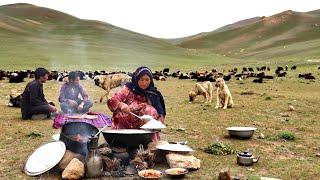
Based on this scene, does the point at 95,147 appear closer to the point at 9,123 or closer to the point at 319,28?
the point at 9,123

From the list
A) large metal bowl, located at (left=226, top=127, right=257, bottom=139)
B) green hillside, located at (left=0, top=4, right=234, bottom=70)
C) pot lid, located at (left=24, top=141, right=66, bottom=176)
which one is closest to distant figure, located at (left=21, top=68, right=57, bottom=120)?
pot lid, located at (left=24, top=141, right=66, bottom=176)

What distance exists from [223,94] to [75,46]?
64700 mm

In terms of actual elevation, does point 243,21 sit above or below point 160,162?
above

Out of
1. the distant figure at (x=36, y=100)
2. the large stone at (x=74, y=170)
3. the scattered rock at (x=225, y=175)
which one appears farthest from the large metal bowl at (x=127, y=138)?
the distant figure at (x=36, y=100)

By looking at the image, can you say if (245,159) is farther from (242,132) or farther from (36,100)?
(36,100)

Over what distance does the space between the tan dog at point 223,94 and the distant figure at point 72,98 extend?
4.66 metres

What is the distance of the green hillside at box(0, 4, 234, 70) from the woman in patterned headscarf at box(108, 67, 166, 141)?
3803cm

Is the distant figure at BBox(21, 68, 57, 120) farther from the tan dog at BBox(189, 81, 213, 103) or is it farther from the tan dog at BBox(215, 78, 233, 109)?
the tan dog at BBox(189, 81, 213, 103)

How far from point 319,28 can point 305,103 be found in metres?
109

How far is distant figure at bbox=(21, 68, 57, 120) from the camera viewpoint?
524 inches

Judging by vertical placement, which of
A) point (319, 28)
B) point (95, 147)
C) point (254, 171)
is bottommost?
point (254, 171)

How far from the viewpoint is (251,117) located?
46.6ft

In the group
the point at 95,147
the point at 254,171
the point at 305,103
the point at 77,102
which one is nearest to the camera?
the point at 95,147

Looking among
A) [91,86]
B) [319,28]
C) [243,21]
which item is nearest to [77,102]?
[91,86]
